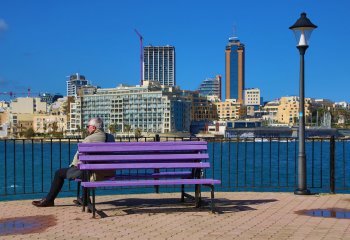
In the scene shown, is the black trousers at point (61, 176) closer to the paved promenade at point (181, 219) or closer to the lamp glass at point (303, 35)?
the paved promenade at point (181, 219)

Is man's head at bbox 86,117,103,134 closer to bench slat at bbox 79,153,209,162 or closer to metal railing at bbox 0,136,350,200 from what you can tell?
bench slat at bbox 79,153,209,162

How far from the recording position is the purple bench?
7555 mm

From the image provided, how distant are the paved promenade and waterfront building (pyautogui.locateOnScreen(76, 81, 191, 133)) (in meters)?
163

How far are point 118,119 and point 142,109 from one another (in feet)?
31.5

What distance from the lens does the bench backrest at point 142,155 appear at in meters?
7.64

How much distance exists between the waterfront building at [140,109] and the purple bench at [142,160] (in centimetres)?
16389

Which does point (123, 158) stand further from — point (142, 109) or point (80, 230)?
point (142, 109)

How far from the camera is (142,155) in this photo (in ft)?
25.9

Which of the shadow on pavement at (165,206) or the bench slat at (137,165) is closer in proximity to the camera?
the bench slat at (137,165)

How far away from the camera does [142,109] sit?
17962 centimetres

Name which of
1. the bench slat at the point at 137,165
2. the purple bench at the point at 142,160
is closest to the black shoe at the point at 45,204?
the purple bench at the point at 142,160

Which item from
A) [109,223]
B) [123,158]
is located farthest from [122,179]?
[109,223]

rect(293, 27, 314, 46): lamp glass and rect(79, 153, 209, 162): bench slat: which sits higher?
rect(293, 27, 314, 46): lamp glass

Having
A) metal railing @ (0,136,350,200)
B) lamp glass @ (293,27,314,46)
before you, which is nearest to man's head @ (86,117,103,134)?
metal railing @ (0,136,350,200)
